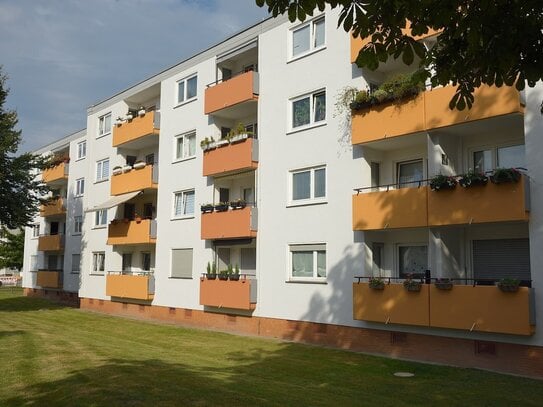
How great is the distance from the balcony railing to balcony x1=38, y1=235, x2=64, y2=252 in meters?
31.0

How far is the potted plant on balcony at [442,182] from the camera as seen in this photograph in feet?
54.5

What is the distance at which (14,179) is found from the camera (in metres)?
32.8

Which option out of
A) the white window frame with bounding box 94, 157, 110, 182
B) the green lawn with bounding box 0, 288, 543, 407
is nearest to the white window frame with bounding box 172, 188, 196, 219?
the green lawn with bounding box 0, 288, 543, 407

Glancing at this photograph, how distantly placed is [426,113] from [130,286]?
1942 cm

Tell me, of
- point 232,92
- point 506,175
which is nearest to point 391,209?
point 506,175

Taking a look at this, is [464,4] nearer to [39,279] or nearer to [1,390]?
[1,390]

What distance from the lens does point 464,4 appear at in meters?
6.88

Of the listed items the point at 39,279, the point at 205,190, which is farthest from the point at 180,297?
the point at 39,279

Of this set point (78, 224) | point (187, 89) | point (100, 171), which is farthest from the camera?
point (78, 224)

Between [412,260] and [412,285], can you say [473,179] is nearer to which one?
[412,285]

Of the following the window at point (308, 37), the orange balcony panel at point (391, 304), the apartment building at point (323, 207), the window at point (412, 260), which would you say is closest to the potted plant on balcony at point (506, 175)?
the apartment building at point (323, 207)

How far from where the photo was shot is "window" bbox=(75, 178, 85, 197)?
4250cm

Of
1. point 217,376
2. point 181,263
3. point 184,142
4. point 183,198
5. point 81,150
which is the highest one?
point 81,150

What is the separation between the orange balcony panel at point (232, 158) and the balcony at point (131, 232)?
229 inches
